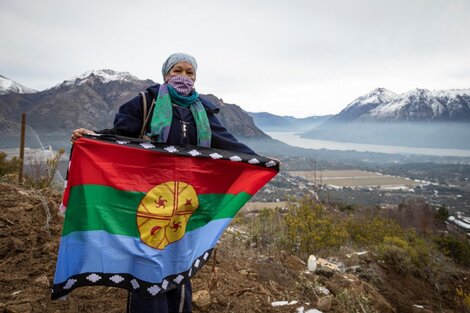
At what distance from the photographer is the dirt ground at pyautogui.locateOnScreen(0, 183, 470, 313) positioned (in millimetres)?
2941

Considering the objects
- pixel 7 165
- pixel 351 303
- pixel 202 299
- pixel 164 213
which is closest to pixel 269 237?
pixel 351 303

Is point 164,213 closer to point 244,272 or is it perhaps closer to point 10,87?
point 244,272

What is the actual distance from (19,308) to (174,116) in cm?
224

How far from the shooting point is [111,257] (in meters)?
2.01

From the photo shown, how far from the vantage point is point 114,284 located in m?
1.98

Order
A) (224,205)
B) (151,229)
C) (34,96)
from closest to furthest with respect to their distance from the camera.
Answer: (151,229)
(224,205)
(34,96)

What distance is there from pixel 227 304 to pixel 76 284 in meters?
1.88

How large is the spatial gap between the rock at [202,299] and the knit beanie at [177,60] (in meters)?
2.40

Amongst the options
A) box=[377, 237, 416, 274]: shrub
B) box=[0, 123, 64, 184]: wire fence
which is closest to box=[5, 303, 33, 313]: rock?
box=[0, 123, 64, 184]: wire fence

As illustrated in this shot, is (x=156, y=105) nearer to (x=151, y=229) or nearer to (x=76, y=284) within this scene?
(x=151, y=229)

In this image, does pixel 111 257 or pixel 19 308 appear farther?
pixel 19 308

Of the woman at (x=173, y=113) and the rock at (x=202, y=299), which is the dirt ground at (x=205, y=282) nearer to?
the rock at (x=202, y=299)

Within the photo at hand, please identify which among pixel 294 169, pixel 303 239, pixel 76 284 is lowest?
pixel 294 169

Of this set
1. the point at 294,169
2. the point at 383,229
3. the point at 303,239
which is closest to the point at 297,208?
the point at 303,239
